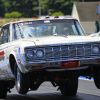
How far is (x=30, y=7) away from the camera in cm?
16750

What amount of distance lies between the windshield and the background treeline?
447ft

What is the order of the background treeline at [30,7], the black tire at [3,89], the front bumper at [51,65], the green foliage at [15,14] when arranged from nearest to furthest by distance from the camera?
the front bumper at [51,65] → the black tire at [3,89] → the background treeline at [30,7] → the green foliage at [15,14]

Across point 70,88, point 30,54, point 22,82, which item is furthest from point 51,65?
point 70,88

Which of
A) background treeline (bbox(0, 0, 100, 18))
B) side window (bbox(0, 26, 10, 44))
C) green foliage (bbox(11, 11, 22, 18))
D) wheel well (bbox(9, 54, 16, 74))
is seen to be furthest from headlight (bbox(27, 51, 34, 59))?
green foliage (bbox(11, 11, 22, 18))

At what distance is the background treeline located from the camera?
14712 centimetres

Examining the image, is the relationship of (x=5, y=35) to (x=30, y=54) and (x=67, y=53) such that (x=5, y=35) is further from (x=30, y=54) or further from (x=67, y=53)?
(x=67, y=53)

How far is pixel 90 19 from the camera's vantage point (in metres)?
77.1

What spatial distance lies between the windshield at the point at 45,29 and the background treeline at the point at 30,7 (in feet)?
447

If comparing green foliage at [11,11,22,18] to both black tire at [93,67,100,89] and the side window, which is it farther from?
black tire at [93,67,100,89]

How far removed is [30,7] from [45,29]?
526 ft

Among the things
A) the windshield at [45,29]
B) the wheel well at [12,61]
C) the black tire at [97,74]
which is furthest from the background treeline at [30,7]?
the black tire at [97,74]

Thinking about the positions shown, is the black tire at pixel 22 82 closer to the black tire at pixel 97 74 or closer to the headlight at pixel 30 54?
the headlight at pixel 30 54

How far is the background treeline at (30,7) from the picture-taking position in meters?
147

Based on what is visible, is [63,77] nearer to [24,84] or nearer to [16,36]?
[24,84]
